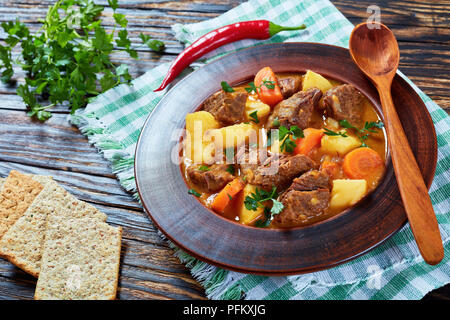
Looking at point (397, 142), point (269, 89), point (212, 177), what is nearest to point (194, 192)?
point (212, 177)

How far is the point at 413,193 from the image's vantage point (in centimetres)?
266

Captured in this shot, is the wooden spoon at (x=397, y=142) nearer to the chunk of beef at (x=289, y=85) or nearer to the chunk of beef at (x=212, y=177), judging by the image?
the chunk of beef at (x=289, y=85)

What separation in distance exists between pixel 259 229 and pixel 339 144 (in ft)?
2.86

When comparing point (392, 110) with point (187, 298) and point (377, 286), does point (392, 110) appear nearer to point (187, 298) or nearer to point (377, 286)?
point (377, 286)

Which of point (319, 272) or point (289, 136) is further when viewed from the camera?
point (289, 136)

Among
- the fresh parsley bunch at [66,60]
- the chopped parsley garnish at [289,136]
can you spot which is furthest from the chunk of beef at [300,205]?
the fresh parsley bunch at [66,60]

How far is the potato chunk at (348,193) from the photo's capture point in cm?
284

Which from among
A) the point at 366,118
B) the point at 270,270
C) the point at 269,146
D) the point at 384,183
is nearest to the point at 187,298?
the point at 270,270

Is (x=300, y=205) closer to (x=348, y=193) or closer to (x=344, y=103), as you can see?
(x=348, y=193)

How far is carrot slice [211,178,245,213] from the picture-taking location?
3.00 m

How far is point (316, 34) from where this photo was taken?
168 inches

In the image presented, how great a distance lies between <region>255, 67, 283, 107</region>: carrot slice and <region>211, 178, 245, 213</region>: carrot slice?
836mm

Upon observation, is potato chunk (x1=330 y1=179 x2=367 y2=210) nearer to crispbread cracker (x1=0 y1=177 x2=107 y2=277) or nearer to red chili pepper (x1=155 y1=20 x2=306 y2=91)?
crispbread cracker (x1=0 y1=177 x2=107 y2=277)

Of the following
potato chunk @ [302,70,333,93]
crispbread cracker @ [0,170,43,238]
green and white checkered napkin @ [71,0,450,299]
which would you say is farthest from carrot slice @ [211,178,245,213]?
crispbread cracker @ [0,170,43,238]
